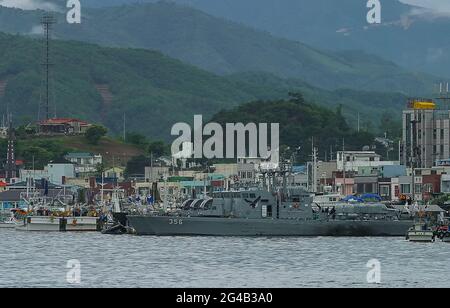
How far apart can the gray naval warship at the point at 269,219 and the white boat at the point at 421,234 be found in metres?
11.8

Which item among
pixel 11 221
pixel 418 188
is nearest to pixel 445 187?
pixel 418 188

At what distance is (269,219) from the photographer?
450ft

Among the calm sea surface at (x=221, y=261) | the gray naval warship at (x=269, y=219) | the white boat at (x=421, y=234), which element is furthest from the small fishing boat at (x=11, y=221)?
the white boat at (x=421, y=234)

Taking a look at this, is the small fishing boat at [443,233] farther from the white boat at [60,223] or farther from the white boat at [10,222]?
the white boat at [10,222]

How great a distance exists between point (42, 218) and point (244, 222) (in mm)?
33826

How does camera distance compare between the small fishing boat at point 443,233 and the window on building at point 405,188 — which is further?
the window on building at point 405,188

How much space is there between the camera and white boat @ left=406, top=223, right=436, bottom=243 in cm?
12329

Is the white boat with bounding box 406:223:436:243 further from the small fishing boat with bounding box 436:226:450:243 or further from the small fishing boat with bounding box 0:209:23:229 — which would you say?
the small fishing boat with bounding box 0:209:23:229

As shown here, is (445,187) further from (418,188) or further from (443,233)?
(443,233)

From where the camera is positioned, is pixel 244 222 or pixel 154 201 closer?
pixel 244 222

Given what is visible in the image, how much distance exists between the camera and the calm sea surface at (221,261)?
83562 mm
